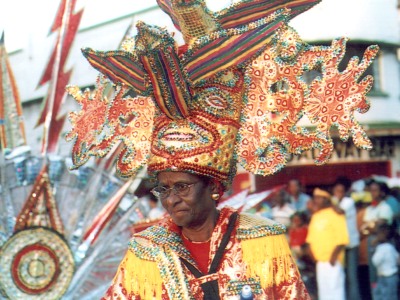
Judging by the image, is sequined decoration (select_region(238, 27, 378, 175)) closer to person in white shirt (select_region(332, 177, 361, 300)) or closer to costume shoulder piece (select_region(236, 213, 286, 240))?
costume shoulder piece (select_region(236, 213, 286, 240))

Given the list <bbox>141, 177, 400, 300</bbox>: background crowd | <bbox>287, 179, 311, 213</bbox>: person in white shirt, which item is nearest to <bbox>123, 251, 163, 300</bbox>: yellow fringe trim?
<bbox>141, 177, 400, 300</bbox>: background crowd

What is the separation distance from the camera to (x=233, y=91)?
3.41 metres

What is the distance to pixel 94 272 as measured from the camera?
627cm

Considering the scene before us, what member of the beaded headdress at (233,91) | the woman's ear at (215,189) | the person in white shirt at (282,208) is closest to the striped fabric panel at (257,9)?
the beaded headdress at (233,91)

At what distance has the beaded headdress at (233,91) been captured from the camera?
10.7 ft

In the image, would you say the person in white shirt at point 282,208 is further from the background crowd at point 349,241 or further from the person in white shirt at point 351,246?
the person in white shirt at point 351,246

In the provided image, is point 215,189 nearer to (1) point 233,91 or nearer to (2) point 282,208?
(1) point 233,91

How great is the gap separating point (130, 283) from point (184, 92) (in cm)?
80

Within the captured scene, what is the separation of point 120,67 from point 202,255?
33.6 inches

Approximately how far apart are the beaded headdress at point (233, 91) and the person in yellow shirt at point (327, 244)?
4328 mm

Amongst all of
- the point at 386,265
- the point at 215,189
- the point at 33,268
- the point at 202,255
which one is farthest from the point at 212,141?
the point at 386,265

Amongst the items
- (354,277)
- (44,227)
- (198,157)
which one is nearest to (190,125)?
(198,157)

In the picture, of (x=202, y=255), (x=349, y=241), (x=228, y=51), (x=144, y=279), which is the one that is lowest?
(x=144, y=279)

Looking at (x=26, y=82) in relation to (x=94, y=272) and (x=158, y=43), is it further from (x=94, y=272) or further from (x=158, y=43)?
(x=158, y=43)
